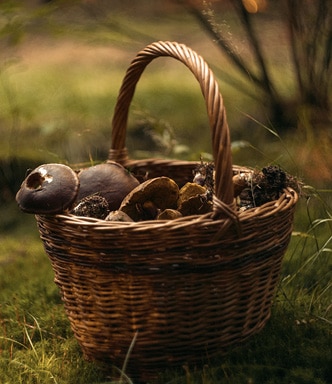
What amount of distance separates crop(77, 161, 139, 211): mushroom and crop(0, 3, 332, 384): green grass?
14.4 inches

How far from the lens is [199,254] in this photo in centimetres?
178

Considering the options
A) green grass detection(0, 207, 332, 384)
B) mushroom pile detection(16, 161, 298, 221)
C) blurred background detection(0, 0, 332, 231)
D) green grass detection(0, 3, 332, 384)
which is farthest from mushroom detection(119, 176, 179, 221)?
blurred background detection(0, 0, 332, 231)

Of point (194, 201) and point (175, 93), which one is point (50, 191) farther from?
point (175, 93)

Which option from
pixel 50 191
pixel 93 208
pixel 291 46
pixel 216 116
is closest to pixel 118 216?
pixel 93 208

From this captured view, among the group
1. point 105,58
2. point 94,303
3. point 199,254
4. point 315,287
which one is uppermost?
point 199,254

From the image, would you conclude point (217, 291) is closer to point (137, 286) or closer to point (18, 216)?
point (137, 286)

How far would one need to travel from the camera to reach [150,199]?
2.08m

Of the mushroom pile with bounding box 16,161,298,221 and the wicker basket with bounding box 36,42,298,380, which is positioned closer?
the wicker basket with bounding box 36,42,298,380

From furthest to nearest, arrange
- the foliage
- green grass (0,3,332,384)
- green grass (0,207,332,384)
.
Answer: the foliage, green grass (0,3,332,384), green grass (0,207,332,384)

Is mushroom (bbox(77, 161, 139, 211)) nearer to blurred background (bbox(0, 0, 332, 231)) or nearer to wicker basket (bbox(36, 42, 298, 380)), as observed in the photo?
wicker basket (bbox(36, 42, 298, 380))

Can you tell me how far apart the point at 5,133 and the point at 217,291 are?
3.06 m


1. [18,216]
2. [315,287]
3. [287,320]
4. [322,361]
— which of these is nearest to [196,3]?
[18,216]

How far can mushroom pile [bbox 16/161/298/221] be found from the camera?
6.21ft

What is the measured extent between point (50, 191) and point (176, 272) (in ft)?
1.40
